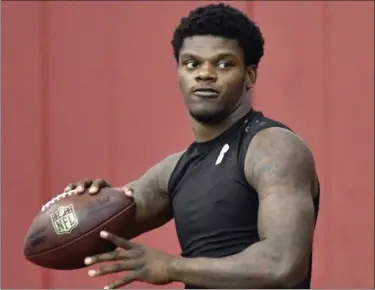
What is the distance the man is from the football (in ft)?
0.10

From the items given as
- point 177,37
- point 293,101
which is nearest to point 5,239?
point 293,101

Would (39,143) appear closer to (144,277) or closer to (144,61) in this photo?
(144,61)

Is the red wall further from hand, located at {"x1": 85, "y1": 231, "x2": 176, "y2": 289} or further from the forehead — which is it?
hand, located at {"x1": 85, "y1": 231, "x2": 176, "y2": 289}

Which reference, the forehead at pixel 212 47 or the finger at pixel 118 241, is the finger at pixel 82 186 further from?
the forehead at pixel 212 47

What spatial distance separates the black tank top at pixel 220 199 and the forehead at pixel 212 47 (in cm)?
13

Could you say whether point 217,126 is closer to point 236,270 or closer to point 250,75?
point 250,75

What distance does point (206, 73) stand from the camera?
2385mm

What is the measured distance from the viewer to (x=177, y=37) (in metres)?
2.48

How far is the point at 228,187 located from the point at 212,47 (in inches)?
9.8

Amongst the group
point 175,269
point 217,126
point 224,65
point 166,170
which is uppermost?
point 224,65

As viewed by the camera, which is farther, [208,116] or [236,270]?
[208,116]

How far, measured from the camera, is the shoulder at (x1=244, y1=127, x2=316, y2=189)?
2285 millimetres

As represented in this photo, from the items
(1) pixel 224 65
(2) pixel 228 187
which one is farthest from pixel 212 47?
(2) pixel 228 187

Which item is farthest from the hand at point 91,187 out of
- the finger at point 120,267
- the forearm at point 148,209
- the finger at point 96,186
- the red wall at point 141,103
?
the red wall at point 141,103
